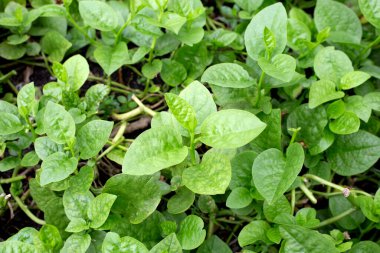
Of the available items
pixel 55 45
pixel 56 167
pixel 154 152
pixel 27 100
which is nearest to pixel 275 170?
pixel 154 152

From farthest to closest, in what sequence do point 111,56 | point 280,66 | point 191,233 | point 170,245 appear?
point 111,56, point 280,66, point 191,233, point 170,245

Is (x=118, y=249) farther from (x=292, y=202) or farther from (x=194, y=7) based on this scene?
(x=194, y=7)

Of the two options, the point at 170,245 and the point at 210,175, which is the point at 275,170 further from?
the point at 170,245

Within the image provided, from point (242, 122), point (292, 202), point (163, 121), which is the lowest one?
point (292, 202)

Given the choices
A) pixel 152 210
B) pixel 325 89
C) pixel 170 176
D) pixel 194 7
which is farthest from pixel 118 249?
pixel 194 7

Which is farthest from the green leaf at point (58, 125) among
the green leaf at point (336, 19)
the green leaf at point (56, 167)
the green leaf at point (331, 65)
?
the green leaf at point (336, 19)
